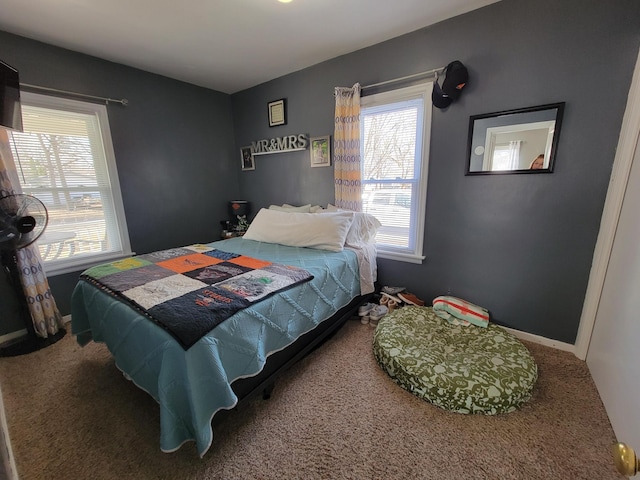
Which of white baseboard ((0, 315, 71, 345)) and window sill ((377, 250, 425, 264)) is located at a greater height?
window sill ((377, 250, 425, 264))

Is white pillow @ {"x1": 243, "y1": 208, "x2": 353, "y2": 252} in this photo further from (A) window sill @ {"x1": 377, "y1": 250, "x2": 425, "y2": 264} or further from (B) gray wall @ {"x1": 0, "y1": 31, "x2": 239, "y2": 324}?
(B) gray wall @ {"x1": 0, "y1": 31, "x2": 239, "y2": 324}

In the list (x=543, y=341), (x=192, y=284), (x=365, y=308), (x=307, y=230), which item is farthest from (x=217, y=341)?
(x=543, y=341)

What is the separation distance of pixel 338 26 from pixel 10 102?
7.77 ft

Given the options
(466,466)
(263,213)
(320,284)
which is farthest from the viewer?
(263,213)

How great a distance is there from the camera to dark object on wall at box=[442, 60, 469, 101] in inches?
76.6

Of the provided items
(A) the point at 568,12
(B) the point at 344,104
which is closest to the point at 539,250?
(A) the point at 568,12

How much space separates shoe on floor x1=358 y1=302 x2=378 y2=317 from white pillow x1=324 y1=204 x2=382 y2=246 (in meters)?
0.61

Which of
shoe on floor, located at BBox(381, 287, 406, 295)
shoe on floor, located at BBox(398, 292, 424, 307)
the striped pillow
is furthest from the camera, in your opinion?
shoe on floor, located at BBox(381, 287, 406, 295)

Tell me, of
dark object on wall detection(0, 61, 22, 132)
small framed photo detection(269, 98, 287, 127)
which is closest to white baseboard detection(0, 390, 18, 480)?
dark object on wall detection(0, 61, 22, 132)

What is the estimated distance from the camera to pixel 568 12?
1651mm

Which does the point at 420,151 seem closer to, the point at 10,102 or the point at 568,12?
the point at 568,12

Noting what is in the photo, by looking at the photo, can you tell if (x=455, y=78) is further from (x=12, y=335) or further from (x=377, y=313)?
(x=12, y=335)

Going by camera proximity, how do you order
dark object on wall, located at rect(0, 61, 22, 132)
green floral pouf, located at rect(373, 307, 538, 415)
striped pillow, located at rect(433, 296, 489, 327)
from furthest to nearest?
1. striped pillow, located at rect(433, 296, 489, 327)
2. dark object on wall, located at rect(0, 61, 22, 132)
3. green floral pouf, located at rect(373, 307, 538, 415)

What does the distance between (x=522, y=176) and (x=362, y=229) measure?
4.29 feet
